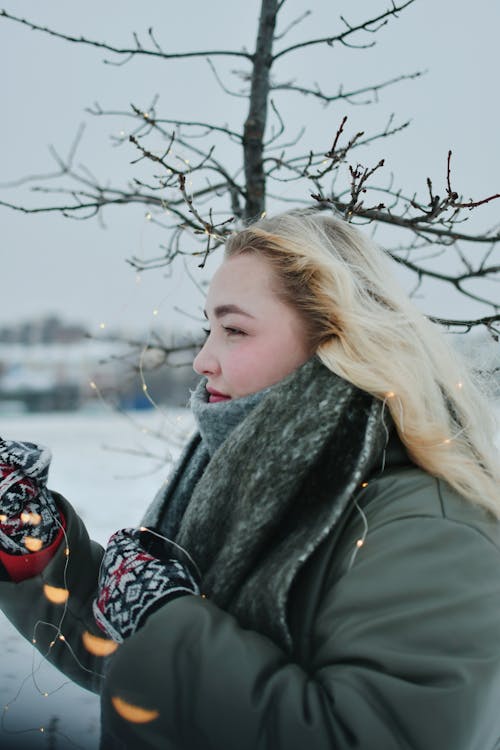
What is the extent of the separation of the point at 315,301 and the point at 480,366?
57 centimetres

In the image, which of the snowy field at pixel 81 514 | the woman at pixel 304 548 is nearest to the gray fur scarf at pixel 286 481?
the woman at pixel 304 548

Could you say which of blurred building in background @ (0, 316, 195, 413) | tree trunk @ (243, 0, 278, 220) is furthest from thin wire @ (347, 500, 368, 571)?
tree trunk @ (243, 0, 278, 220)

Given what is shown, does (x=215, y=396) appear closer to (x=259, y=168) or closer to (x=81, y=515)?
(x=259, y=168)

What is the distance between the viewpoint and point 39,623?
1.42 meters

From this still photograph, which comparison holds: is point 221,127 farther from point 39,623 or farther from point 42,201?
point 39,623

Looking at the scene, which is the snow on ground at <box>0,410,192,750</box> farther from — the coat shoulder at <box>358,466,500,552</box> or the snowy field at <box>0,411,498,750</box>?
the coat shoulder at <box>358,466,500,552</box>

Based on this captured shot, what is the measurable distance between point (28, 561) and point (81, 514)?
428cm

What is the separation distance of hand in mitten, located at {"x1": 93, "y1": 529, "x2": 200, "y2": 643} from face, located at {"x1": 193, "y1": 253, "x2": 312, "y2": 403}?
1.24 feet

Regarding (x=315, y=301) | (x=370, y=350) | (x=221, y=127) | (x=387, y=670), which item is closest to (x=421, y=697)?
(x=387, y=670)

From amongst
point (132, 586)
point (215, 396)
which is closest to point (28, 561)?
point (132, 586)

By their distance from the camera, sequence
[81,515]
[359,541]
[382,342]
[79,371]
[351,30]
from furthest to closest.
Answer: [81,515] → [79,371] → [351,30] → [382,342] → [359,541]

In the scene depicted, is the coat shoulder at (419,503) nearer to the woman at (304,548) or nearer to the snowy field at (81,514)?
the woman at (304,548)

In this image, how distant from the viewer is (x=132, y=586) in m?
1.06

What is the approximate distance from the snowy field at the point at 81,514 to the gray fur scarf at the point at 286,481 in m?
0.54
